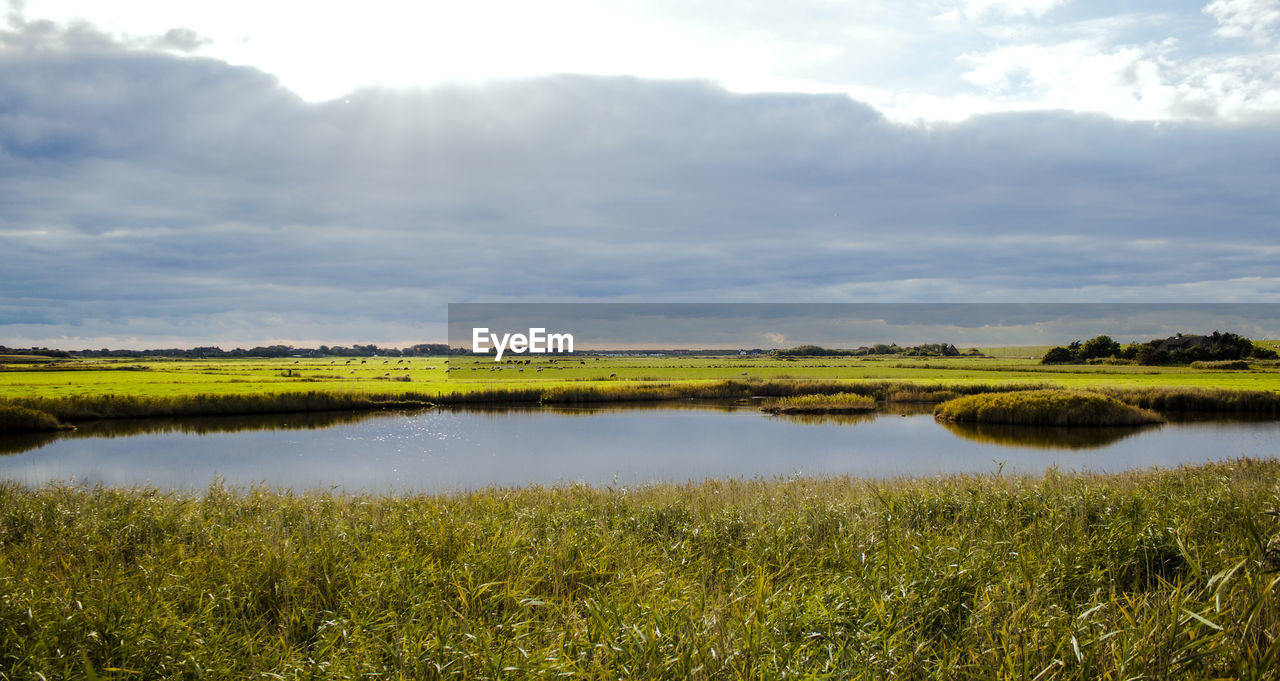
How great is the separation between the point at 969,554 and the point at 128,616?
6444 mm

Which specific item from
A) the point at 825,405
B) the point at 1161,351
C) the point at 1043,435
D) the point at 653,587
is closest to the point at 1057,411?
the point at 1043,435

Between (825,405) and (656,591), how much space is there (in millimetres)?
44019

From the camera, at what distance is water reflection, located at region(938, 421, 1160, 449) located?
28.9 metres

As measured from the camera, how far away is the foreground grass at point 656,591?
3736mm

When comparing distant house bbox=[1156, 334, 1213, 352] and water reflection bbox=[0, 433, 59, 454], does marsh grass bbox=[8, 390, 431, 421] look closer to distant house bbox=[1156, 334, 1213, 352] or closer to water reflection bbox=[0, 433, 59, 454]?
water reflection bbox=[0, 433, 59, 454]

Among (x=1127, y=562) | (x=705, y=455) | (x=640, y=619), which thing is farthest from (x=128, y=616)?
(x=705, y=455)

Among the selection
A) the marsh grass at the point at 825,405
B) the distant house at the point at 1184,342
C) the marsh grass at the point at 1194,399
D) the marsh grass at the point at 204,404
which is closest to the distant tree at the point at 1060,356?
the distant house at the point at 1184,342

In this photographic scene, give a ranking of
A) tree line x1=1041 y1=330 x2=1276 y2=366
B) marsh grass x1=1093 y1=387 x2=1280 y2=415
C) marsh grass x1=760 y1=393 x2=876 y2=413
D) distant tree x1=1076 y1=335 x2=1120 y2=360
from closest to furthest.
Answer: marsh grass x1=1093 y1=387 x2=1280 y2=415, marsh grass x1=760 y1=393 x2=876 y2=413, tree line x1=1041 y1=330 x2=1276 y2=366, distant tree x1=1076 y1=335 x2=1120 y2=360

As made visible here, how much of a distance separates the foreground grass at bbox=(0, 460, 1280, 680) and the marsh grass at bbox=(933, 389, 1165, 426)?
29.4 metres

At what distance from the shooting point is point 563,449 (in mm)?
28812

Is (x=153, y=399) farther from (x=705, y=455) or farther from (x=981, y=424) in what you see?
(x=981, y=424)

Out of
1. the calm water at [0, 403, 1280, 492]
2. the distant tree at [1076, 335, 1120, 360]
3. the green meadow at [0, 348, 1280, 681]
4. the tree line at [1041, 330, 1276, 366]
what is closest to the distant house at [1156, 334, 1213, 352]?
the tree line at [1041, 330, 1276, 366]

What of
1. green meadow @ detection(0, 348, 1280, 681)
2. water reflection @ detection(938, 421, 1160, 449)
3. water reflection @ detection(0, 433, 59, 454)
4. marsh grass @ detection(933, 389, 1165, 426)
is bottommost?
water reflection @ detection(938, 421, 1160, 449)

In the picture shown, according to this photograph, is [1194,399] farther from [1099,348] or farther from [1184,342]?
[1099,348]
